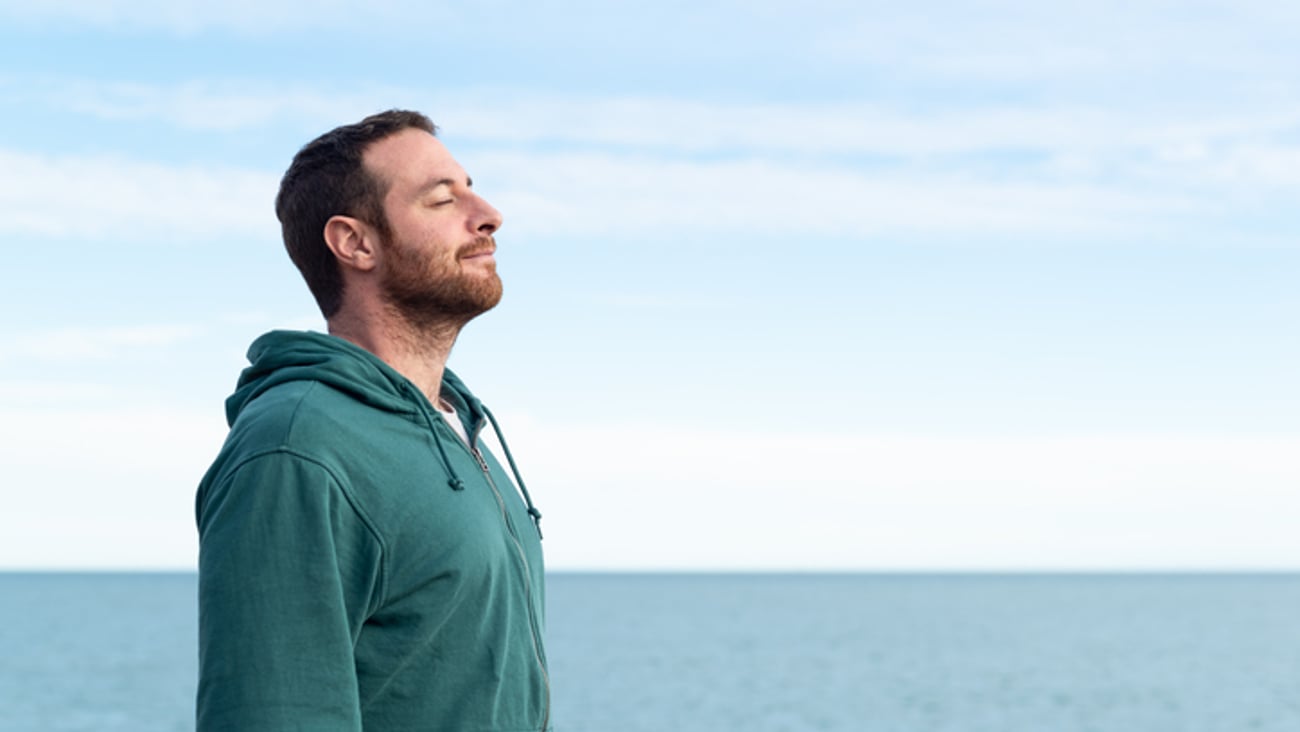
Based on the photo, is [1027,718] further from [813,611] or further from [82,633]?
[813,611]

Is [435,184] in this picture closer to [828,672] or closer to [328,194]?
[328,194]

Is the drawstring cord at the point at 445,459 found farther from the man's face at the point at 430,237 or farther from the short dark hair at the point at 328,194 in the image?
the short dark hair at the point at 328,194

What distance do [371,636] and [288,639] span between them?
229 mm

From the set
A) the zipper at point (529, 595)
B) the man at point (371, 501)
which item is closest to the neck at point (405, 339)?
the man at point (371, 501)

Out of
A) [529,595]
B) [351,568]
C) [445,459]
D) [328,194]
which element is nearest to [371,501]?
[351,568]

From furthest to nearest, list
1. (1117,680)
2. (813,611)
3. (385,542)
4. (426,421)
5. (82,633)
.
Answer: (813,611) → (82,633) → (1117,680) → (426,421) → (385,542)

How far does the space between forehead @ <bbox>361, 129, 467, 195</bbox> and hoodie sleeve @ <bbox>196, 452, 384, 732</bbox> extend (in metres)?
0.72

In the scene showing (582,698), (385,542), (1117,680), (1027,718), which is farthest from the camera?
(1117,680)

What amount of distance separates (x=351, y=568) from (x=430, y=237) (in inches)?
29.9

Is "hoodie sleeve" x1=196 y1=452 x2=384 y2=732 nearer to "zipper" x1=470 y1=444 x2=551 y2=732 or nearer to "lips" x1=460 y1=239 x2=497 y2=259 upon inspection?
"zipper" x1=470 y1=444 x2=551 y2=732

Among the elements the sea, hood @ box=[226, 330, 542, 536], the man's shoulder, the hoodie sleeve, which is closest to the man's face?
hood @ box=[226, 330, 542, 536]

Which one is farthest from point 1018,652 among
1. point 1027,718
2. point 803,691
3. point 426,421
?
point 426,421

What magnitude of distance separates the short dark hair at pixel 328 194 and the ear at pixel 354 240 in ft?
0.05

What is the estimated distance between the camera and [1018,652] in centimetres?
7356
